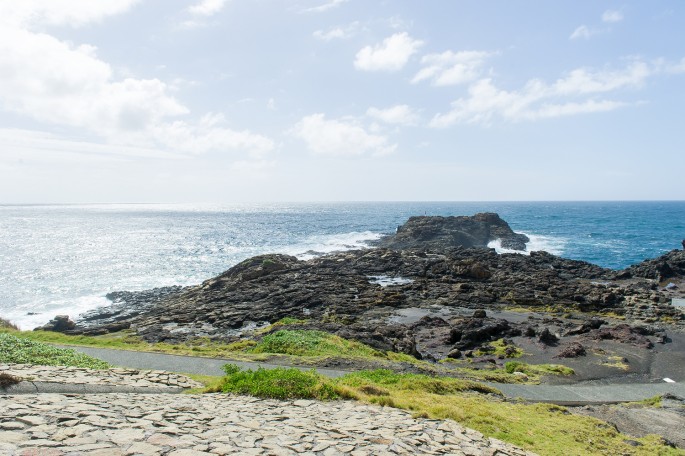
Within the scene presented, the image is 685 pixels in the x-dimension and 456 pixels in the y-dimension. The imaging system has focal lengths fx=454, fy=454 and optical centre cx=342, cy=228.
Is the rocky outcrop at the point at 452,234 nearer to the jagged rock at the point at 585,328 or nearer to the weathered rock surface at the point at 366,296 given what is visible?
the weathered rock surface at the point at 366,296

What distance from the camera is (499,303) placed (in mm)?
43094

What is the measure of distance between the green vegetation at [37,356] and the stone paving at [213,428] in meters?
4.98

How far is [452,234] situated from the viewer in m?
84.3

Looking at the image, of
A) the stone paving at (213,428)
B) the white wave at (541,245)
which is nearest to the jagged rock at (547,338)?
the stone paving at (213,428)

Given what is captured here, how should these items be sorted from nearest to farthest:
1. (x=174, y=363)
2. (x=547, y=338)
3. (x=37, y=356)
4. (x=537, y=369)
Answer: (x=37, y=356) < (x=174, y=363) < (x=537, y=369) < (x=547, y=338)

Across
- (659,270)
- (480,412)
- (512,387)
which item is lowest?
(659,270)

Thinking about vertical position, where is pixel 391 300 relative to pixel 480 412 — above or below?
below

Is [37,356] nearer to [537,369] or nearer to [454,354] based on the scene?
[454,354]

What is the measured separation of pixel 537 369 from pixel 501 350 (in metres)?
4.44

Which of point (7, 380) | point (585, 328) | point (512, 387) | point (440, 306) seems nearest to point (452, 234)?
point (440, 306)

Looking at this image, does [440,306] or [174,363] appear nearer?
[174,363]

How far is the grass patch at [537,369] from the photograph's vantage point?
2384 cm

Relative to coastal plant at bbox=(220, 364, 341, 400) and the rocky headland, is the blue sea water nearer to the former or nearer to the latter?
the rocky headland

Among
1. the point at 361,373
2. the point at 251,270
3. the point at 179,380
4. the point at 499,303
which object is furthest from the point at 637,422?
the point at 251,270
